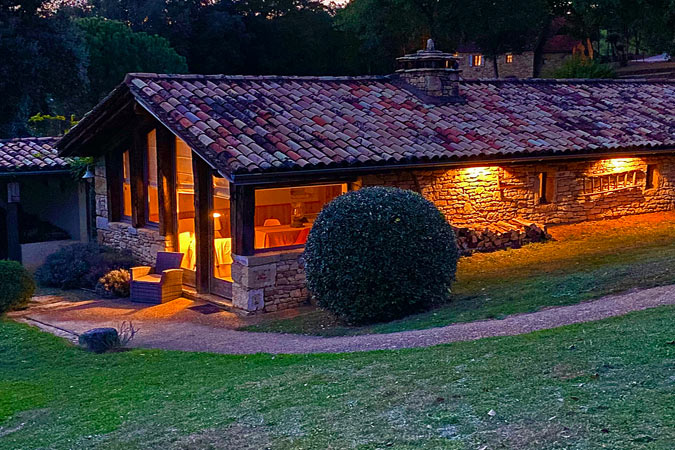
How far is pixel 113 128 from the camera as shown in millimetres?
16172

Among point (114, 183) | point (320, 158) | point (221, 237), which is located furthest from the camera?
point (114, 183)

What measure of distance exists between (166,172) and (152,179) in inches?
35.7

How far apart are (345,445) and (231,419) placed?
4.60 feet

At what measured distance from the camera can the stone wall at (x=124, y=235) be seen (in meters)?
15.6

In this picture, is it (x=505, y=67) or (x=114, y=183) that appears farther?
(x=505, y=67)

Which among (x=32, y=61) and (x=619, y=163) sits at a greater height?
(x=32, y=61)

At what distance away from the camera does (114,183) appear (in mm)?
16859

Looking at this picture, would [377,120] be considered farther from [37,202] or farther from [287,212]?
[37,202]

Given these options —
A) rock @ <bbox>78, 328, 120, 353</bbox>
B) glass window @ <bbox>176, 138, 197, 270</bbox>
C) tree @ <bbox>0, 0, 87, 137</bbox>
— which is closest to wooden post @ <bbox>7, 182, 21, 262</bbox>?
glass window @ <bbox>176, 138, 197, 270</bbox>

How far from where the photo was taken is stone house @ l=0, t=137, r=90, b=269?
1739 cm

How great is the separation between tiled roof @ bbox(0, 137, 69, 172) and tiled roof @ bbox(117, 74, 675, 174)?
454 centimetres

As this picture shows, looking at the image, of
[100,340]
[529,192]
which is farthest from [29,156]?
[529,192]

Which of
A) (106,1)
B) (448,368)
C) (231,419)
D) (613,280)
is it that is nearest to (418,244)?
(613,280)

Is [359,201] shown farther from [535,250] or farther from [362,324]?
[535,250]
